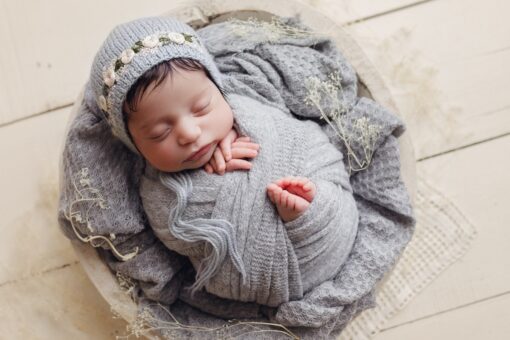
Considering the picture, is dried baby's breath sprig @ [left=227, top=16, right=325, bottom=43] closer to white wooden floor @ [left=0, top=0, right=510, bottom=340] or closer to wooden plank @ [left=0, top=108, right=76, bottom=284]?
white wooden floor @ [left=0, top=0, right=510, bottom=340]

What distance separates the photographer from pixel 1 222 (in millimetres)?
1339

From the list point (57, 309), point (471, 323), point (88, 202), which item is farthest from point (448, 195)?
point (57, 309)

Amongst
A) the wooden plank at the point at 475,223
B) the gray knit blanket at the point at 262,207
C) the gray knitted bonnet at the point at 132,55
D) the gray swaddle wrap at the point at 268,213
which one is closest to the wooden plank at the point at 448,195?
the wooden plank at the point at 475,223

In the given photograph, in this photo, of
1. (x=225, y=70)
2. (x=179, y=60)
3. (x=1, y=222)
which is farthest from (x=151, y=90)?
(x=1, y=222)

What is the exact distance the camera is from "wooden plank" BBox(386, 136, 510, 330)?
1.31 m

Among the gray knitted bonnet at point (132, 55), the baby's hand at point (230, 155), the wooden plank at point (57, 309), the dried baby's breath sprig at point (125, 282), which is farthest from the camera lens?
the wooden plank at point (57, 309)

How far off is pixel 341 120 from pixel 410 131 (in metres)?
0.27

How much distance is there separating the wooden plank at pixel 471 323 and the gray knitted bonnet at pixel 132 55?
0.76 metres

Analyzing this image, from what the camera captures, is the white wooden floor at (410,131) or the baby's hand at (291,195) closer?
the baby's hand at (291,195)

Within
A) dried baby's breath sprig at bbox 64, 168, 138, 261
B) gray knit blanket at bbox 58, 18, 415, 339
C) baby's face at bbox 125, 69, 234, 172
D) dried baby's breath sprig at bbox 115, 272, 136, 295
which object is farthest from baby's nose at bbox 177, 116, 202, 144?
dried baby's breath sprig at bbox 115, 272, 136, 295

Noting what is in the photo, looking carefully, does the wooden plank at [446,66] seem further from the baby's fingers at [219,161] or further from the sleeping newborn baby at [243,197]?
the baby's fingers at [219,161]

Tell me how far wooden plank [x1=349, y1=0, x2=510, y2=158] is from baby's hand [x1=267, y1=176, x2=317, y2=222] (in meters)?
0.47

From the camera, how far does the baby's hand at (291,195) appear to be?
96 cm

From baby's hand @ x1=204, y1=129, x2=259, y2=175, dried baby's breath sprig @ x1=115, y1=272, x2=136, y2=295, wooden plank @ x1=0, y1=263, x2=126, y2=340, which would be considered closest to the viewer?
baby's hand @ x1=204, y1=129, x2=259, y2=175
